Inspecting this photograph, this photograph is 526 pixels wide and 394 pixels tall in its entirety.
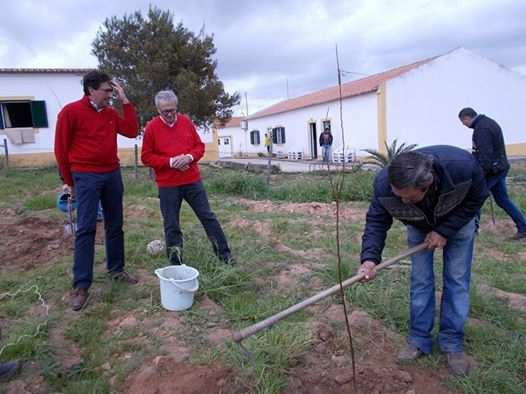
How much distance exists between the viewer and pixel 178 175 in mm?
3477

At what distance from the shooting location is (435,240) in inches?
89.2

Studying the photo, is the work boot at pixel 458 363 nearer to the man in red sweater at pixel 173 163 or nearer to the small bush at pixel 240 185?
the man in red sweater at pixel 173 163

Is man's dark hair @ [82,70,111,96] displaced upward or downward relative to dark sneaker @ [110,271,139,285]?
upward

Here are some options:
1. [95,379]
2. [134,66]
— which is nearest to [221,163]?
[134,66]

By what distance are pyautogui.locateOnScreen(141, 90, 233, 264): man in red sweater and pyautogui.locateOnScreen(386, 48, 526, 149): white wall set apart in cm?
1463

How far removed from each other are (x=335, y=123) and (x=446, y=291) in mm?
18304

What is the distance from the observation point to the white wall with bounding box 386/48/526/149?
1708 centimetres

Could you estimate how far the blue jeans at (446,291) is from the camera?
7.71ft

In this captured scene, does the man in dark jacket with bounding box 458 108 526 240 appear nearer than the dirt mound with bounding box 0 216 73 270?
No

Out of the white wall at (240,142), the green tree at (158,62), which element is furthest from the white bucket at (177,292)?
the white wall at (240,142)

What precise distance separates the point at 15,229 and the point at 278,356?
4697 mm

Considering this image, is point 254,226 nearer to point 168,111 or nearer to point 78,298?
point 168,111

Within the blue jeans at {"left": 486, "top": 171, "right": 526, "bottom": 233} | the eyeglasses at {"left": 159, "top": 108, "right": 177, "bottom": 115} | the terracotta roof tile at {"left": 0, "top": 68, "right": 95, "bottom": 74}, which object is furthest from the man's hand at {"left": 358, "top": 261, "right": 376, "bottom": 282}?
the terracotta roof tile at {"left": 0, "top": 68, "right": 95, "bottom": 74}

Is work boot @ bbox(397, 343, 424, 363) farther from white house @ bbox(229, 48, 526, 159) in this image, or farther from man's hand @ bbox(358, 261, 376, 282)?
white house @ bbox(229, 48, 526, 159)
